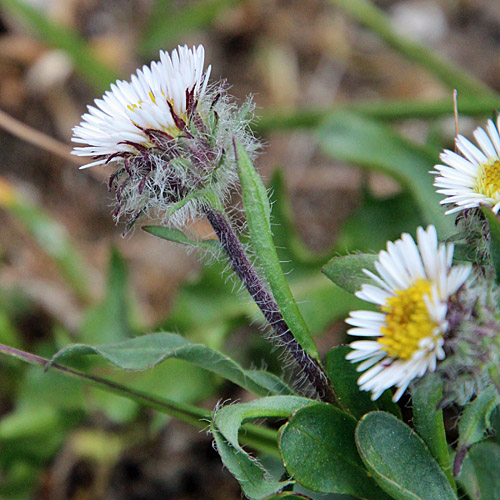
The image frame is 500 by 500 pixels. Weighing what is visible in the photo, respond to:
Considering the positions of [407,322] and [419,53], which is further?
[419,53]

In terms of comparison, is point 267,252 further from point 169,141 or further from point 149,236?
point 149,236

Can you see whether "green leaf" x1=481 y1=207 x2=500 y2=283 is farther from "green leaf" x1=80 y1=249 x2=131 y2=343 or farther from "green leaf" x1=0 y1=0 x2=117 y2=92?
"green leaf" x1=0 y1=0 x2=117 y2=92

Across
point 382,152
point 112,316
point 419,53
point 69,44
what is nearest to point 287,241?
point 382,152

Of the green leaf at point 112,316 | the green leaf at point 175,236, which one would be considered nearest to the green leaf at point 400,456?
the green leaf at point 175,236

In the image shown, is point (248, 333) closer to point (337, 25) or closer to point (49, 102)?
point (49, 102)

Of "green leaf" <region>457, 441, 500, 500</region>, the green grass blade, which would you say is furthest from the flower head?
the green grass blade

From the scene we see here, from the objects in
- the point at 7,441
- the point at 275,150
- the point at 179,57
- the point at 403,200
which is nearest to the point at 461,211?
the point at 179,57

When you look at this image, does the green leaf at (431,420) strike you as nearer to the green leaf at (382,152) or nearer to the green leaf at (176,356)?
the green leaf at (176,356)
